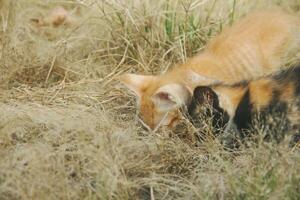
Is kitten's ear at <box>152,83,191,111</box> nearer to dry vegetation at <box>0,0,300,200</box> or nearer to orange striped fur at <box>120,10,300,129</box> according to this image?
orange striped fur at <box>120,10,300,129</box>

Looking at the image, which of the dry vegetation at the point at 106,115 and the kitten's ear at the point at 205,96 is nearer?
the dry vegetation at the point at 106,115

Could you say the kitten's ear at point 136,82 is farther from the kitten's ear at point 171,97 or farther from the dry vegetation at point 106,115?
the kitten's ear at point 171,97

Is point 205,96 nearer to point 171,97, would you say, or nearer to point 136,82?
point 171,97

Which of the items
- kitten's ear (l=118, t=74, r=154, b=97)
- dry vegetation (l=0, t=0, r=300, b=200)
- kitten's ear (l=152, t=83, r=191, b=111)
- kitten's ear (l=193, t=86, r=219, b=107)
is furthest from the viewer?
kitten's ear (l=118, t=74, r=154, b=97)

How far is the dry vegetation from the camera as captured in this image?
320cm

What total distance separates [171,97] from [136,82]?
0.53 meters

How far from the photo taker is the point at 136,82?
14.5 ft

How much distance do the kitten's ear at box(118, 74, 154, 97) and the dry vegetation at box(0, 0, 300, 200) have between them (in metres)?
0.15

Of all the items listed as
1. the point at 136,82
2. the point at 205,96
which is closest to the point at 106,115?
the point at 136,82

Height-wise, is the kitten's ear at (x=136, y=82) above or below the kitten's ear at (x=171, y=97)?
below

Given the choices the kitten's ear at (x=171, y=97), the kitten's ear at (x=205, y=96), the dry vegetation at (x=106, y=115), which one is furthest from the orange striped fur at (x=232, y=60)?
the kitten's ear at (x=205, y=96)

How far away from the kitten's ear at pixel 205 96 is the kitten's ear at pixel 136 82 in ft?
2.37

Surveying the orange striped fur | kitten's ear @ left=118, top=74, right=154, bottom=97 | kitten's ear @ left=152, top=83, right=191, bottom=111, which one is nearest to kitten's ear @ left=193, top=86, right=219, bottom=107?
kitten's ear @ left=152, top=83, right=191, bottom=111

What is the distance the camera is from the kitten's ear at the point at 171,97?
3.92 metres
